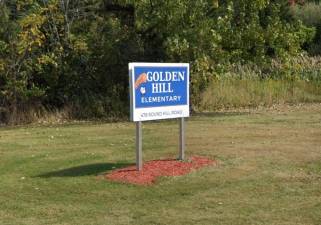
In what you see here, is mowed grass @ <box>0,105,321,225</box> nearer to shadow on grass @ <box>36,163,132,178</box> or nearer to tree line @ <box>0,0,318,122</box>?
shadow on grass @ <box>36,163,132,178</box>

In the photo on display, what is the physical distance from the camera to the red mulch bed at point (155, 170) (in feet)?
31.1

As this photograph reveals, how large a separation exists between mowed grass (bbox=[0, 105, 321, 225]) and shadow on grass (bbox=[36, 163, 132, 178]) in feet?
0.05

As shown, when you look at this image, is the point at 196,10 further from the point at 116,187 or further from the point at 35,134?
the point at 116,187

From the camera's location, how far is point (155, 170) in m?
10.0

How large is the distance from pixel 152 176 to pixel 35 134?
23.4 ft

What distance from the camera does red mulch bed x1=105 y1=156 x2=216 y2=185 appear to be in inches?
373

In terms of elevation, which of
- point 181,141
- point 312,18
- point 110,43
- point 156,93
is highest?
point 312,18

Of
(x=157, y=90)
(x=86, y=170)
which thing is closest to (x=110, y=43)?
(x=86, y=170)

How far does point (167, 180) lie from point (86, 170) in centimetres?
159

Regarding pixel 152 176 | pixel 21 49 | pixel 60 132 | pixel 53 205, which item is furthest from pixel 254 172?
pixel 21 49

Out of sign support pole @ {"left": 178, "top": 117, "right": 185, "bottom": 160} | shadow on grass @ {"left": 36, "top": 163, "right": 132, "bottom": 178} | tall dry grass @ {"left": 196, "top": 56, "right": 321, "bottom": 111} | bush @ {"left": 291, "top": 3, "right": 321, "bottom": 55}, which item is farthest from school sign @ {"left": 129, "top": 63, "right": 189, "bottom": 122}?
bush @ {"left": 291, "top": 3, "right": 321, "bottom": 55}

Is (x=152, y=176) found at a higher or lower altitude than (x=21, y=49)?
lower

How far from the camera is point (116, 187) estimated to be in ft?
29.8

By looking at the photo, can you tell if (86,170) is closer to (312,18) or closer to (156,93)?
(156,93)
